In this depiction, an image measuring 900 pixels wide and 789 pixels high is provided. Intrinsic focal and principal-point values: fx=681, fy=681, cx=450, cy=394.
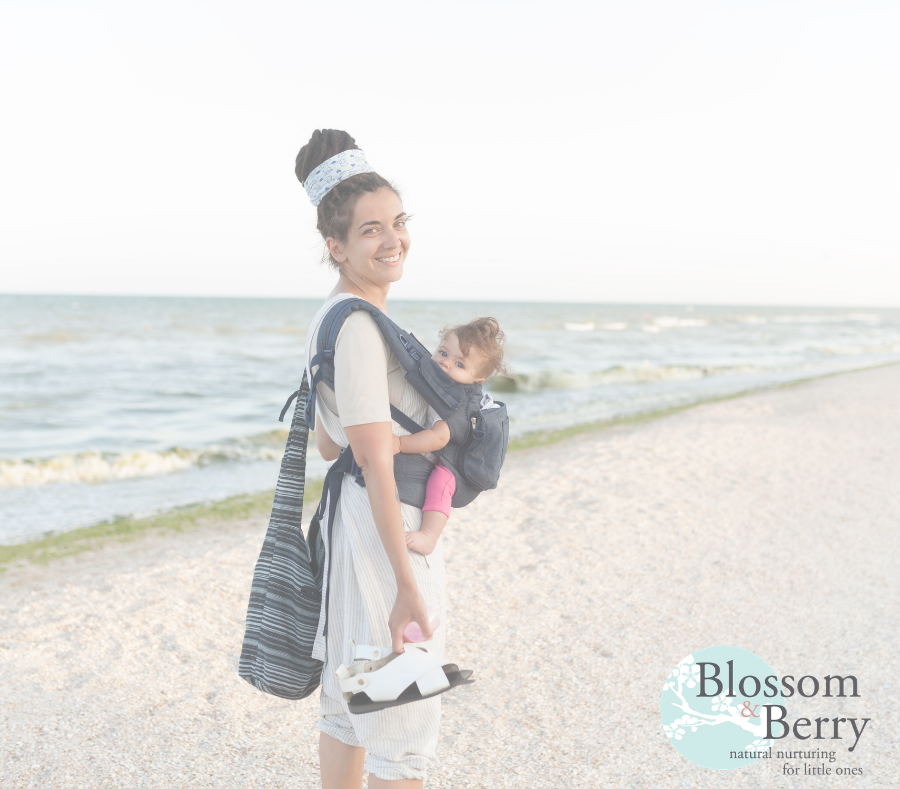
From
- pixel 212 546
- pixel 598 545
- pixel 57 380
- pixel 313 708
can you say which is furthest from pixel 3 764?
pixel 57 380

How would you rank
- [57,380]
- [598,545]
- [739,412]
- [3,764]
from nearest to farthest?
[3,764] < [598,545] < [739,412] < [57,380]

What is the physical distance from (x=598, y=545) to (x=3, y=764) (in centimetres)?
393

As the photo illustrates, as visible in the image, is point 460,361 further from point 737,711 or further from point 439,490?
point 737,711

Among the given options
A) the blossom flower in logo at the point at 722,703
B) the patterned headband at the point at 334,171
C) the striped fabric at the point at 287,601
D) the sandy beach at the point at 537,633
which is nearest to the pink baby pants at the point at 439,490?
the striped fabric at the point at 287,601

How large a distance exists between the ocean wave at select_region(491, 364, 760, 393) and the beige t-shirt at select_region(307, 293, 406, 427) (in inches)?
584

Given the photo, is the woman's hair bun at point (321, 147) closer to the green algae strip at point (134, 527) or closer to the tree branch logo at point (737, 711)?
the tree branch logo at point (737, 711)

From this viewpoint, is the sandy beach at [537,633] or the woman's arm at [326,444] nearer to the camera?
the woman's arm at [326,444]

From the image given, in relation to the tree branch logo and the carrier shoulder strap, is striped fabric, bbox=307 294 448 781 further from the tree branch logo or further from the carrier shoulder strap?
the tree branch logo

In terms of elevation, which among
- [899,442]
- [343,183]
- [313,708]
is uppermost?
[343,183]

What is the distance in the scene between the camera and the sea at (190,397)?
808 cm

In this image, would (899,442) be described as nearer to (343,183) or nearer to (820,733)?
(820,733)

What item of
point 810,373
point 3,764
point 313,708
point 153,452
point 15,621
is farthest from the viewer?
point 810,373

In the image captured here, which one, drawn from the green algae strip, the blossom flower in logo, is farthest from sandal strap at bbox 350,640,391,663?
the green algae strip

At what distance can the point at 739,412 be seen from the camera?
448 inches
